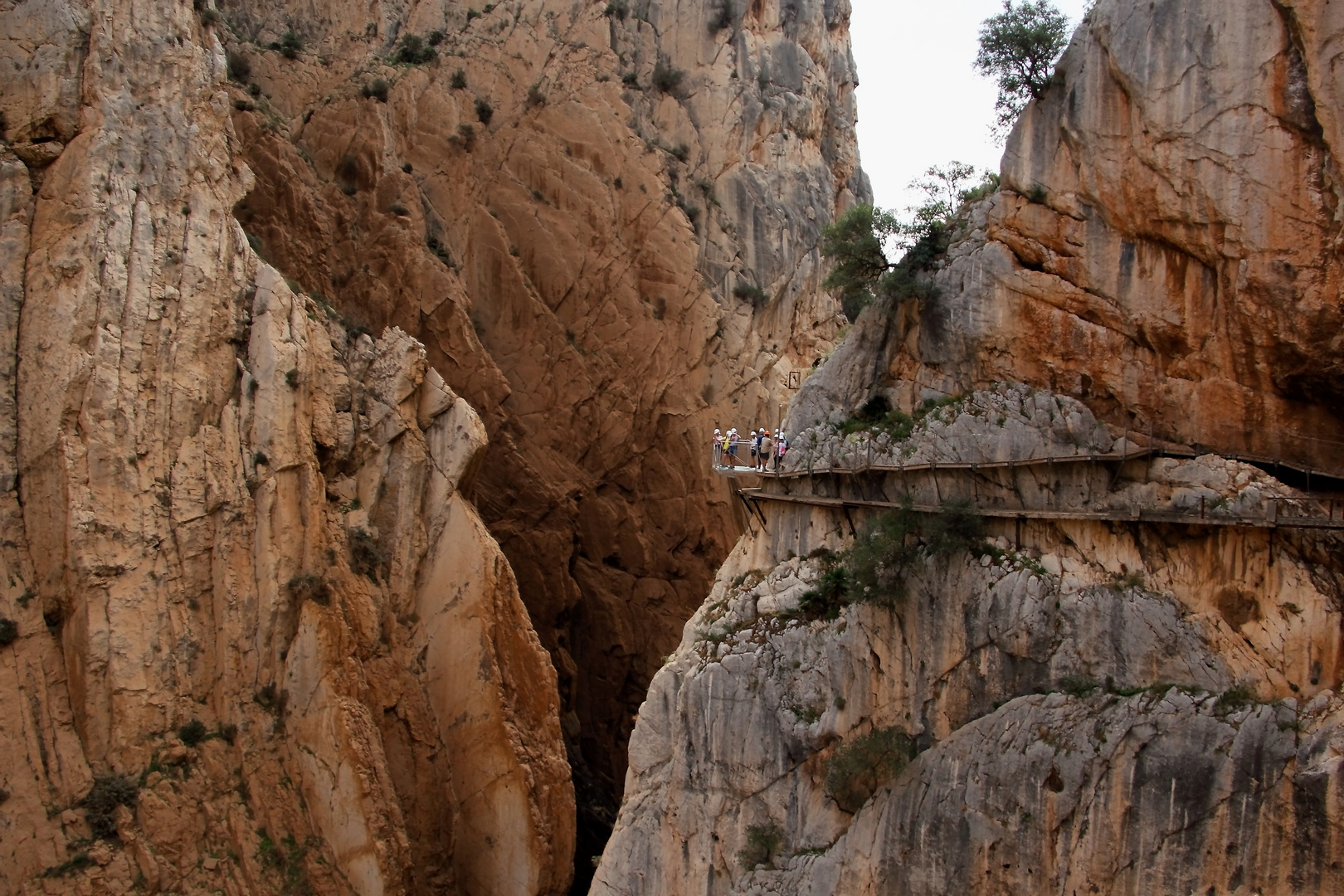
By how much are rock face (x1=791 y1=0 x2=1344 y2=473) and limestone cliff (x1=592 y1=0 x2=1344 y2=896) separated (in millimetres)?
40

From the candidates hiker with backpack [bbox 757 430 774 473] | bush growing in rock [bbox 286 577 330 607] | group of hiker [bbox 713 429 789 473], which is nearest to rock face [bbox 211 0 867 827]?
bush growing in rock [bbox 286 577 330 607]

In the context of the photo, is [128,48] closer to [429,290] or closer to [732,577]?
[429,290]

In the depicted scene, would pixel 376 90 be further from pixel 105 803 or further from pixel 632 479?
pixel 105 803

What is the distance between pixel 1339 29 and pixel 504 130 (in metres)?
25.2

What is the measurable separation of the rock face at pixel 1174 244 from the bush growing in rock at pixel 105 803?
15952 mm

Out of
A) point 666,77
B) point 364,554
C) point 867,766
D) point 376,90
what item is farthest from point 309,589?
point 666,77

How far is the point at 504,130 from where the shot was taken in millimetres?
35719

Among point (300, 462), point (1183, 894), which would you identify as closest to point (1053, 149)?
point (1183, 894)

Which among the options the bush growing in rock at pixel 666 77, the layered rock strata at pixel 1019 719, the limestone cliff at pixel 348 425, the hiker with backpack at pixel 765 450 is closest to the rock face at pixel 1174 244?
the layered rock strata at pixel 1019 719

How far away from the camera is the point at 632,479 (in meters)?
34.1

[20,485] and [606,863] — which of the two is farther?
[20,485]

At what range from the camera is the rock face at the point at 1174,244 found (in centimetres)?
1567

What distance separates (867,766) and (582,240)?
21.4 m

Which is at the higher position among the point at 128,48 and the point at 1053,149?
the point at 128,48
